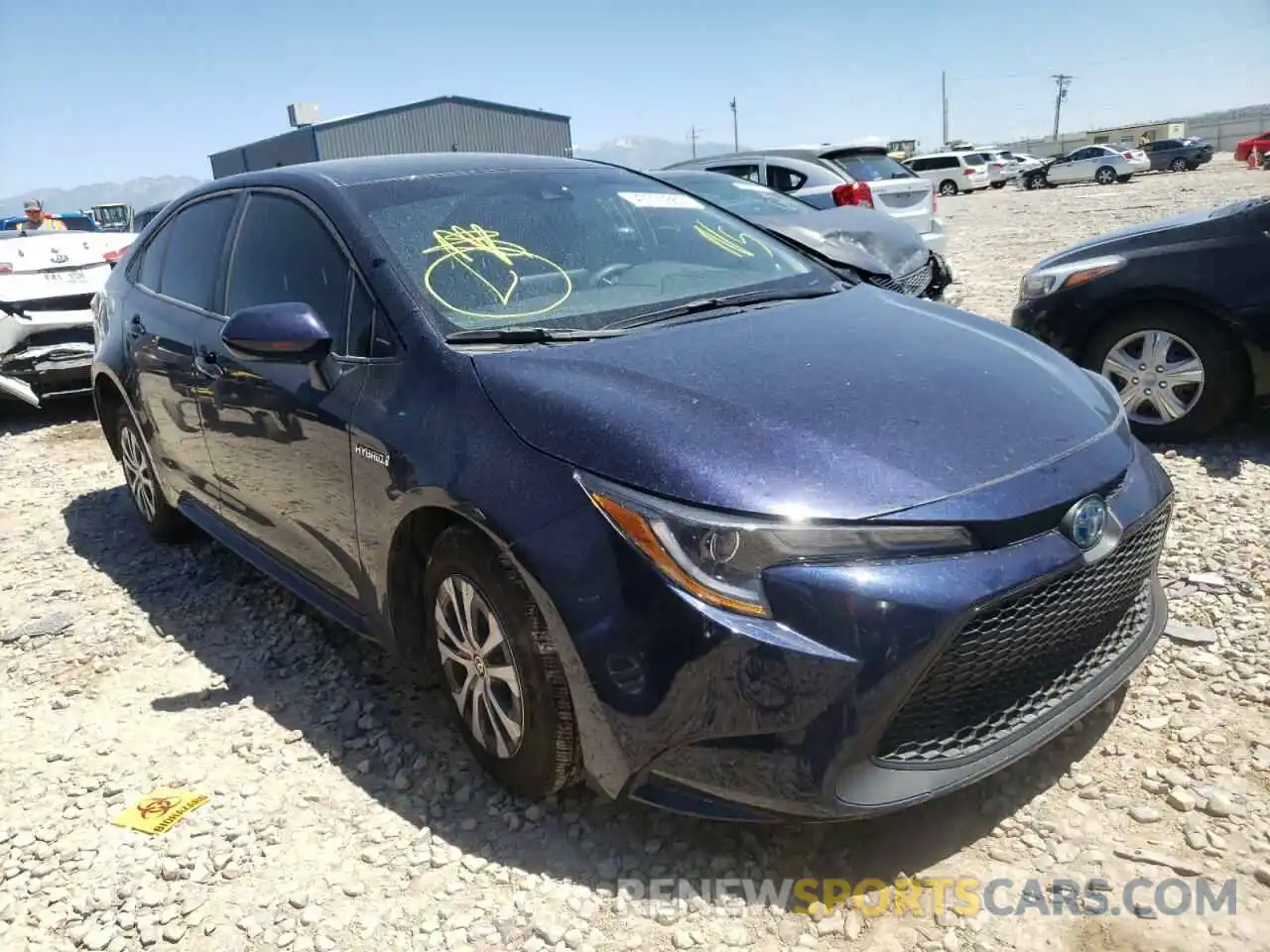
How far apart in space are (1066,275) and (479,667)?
Result: 3824 millimetres

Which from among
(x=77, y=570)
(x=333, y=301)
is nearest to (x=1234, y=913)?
(x=333, y=301)

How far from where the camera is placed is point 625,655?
6.41 feet

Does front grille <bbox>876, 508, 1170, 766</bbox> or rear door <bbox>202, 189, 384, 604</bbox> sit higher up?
rear door <bbox>202, 189, 384, 604</bbox>

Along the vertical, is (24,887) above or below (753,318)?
below

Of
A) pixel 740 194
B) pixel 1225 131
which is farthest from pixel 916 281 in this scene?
pixel 1225 131

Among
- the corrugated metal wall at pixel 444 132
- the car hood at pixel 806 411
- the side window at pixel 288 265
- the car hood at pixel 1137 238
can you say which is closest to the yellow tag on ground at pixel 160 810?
the side window at pixel 288 265

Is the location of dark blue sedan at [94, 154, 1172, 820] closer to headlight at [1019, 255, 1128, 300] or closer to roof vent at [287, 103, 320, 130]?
headlight at [1019, 255, 1128, 300]

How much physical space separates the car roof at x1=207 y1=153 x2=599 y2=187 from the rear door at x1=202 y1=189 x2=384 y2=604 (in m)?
0.09

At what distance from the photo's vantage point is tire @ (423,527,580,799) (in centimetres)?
219

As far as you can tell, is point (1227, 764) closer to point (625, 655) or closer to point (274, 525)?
point (625, 655)

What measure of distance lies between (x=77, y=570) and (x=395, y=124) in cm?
4165

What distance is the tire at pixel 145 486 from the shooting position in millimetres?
4504

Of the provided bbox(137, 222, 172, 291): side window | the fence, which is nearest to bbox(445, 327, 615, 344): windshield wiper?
bbox(137, 222, 172, 291): side window

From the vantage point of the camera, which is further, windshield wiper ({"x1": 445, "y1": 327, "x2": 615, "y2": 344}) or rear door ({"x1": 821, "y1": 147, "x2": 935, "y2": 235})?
rear door ({"x1": 821, "y1": 147, "x2": 935, "y2": 235})
